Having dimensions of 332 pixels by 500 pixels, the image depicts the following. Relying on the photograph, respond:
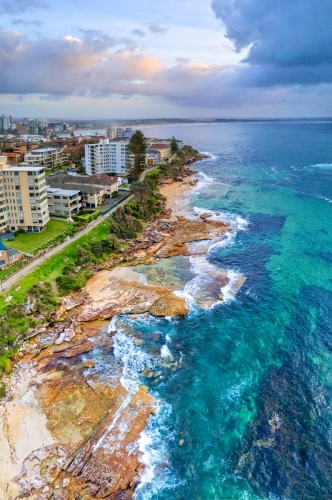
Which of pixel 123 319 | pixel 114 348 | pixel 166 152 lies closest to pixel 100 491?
pixel 114 348

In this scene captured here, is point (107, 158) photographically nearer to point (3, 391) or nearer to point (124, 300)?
point (124, 300)

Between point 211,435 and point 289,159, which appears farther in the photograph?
point 289,159

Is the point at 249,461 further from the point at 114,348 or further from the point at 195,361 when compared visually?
the point at 114,348

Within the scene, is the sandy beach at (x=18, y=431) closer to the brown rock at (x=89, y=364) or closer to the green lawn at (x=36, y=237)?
the brown rock at (x=89, y=364)

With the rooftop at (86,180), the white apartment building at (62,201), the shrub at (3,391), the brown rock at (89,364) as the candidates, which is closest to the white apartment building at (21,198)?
the white apartment building at (62,201)

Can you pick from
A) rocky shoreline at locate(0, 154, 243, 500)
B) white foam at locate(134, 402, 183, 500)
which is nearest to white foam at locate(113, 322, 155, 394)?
rocky shoreline at locate(0, 154, 243, 500)

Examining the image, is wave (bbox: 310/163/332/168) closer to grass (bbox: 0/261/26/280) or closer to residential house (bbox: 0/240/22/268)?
residential house (bbox: 0/240/22/268)
